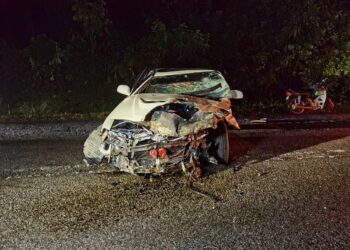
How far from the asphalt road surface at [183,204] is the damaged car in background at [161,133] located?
0.32 metres

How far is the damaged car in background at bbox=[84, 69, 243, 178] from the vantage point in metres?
6.88

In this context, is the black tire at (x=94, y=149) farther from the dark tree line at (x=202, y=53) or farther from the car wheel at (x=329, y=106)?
the car wheel at (x=329, y=106)

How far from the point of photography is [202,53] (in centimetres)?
1522

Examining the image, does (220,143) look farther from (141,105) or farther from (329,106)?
(329,106)

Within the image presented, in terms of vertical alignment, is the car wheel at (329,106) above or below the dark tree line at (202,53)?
below

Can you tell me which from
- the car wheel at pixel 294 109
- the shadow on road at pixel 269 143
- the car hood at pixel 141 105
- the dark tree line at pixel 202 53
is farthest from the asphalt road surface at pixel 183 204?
the dark tree line at pixel 202 53

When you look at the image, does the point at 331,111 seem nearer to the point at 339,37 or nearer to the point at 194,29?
the point at 339,37

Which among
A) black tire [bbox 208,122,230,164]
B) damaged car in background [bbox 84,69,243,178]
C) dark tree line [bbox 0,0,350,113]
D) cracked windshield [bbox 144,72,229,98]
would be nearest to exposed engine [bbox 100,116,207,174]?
damaged car in background [bbox 84,69,243,178]

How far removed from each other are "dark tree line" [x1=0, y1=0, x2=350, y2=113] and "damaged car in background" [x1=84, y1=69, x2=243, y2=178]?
7.17 metres

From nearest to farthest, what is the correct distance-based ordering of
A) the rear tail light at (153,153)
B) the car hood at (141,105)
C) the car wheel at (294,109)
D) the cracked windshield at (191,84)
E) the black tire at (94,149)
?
the rear tail light at (153,153) → the car hood at (141,105) → the black tire at (94,149) → the cracked windshield at (191,84) → the car wheel at (294,109)

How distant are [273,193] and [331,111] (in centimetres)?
764

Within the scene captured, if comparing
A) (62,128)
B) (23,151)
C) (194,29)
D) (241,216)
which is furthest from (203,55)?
(241,216)

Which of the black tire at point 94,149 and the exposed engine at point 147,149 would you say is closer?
the exposed engine at point 147,149

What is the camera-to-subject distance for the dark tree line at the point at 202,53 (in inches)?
592
